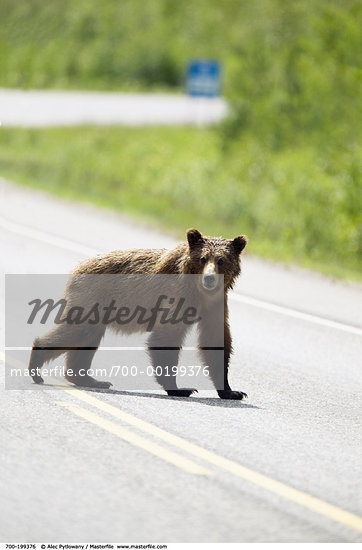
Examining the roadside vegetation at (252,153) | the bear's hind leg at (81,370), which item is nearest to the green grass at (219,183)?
the roadside vegetation at (252,153)

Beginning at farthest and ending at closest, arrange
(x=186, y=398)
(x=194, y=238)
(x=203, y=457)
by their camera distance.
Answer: (x=186, y=398) < (x=194, y=238) < (x=203, y=457)

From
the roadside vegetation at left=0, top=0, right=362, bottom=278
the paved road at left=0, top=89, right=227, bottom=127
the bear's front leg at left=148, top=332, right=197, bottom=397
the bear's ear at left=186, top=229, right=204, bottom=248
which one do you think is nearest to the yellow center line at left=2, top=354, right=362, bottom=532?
the bear's front leg at left=148, top=332, right=197, bottom=397

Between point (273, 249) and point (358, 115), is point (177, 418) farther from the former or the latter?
point (358, 115)

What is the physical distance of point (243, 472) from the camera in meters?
6.14

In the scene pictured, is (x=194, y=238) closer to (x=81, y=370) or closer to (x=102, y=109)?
(x=81, y=370)

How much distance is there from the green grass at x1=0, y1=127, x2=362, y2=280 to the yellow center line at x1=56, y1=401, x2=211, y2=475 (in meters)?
8.39

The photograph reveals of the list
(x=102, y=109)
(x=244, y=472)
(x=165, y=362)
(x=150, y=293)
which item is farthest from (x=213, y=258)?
(x=102, y=109)

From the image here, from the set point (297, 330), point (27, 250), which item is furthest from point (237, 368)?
point (27, 250)

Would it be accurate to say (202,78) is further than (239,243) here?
Yes

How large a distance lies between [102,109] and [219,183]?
20.4 m

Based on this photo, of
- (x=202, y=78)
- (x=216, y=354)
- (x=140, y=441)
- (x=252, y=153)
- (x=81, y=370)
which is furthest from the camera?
(x=202, y=78)

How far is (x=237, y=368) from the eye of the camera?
9312 mm

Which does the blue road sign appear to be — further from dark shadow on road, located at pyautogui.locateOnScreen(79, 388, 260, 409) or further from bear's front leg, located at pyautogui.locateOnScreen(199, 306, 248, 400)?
bear's front leg, located at pyautogui.locateOnScreen(199, 306, 248, 400)

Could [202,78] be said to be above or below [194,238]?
above
